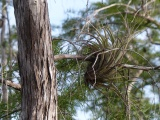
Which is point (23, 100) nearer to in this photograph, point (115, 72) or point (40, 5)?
point (40, 5)

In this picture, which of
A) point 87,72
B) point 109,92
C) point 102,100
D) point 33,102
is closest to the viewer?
point 33,102

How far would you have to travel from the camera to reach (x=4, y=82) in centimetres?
127

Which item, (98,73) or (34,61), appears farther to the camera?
(98,73)

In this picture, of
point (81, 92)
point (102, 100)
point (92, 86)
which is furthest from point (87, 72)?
point (102, 100)

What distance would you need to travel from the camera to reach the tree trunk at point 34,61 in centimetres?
109

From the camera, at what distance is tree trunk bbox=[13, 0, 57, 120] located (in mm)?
1089

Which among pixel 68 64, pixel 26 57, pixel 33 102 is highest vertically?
pixel 68 64

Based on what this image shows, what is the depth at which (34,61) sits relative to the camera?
1.09 meters

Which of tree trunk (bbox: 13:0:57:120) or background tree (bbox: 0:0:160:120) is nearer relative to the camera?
tree trunk (bbox: 13:0:57:120)

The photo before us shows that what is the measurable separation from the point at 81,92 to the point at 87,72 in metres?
0.20

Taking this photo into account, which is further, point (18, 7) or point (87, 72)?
point (87, 72)

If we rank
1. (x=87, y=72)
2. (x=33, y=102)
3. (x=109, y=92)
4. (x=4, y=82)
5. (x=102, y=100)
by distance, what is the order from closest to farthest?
(x=33, y=102), (x=4, y=82), (x=87, y=72), (x=109, y=92), (x=102, y=100)

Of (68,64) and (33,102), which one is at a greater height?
(68,64)

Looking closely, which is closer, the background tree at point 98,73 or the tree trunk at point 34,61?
the tree trunk at point 34,61
